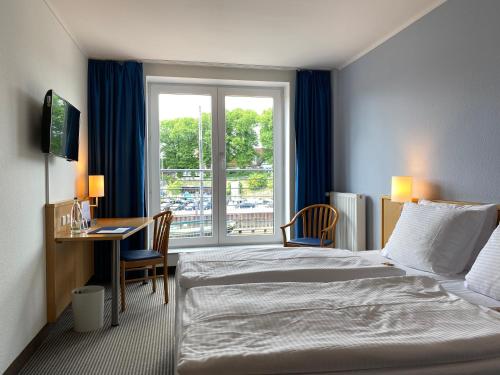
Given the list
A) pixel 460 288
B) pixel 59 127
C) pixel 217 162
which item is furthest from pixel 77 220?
pixel 460 288

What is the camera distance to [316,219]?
462cm

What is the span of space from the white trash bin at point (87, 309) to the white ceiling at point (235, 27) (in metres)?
2.37

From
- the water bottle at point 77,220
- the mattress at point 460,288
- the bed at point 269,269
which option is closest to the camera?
the mattress at point 460,288

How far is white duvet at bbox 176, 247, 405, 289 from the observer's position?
2010 millimetres

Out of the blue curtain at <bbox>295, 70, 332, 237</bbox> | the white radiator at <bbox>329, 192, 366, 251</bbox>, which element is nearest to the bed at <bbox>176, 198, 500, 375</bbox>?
the white radiator at <bbox>329, 192, 366, 251</bbox>

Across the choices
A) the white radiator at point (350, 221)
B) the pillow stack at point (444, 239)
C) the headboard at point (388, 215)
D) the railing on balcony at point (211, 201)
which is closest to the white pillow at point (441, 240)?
the pillow stack at point (444, 239)

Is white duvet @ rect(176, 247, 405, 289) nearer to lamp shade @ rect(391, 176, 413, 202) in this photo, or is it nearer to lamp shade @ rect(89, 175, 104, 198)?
lamp shade @ rect(391, 176, 413, 202)

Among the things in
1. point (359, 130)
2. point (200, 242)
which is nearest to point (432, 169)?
point (359, 130)

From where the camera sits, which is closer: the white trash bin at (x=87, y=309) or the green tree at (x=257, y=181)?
the white trash bin at (x=87, y=309)

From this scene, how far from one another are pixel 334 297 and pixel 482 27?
224 cm

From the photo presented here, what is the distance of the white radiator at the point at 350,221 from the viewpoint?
4.02 meters

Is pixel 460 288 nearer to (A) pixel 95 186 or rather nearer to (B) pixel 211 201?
(B) pixel 211 201

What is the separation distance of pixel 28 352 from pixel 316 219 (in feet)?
10.9

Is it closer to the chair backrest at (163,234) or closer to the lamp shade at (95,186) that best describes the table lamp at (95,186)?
the lamp shade at (95,186)
